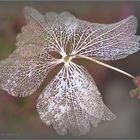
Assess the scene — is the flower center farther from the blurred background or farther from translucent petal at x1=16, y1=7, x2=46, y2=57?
the blurred background

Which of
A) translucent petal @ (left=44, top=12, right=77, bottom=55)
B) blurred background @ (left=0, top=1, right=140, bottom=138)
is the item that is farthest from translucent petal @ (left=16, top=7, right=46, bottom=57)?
blurred background @ (left=0, top=1, right=140, bottom=138)

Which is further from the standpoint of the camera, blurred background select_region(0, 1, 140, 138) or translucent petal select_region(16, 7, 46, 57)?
blurred background select_region(0, 1, 140, 138)

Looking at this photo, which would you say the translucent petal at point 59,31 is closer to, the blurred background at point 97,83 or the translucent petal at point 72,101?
the translucent petal at point 72,101

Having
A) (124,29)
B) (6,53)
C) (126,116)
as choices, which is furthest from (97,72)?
(124,29)

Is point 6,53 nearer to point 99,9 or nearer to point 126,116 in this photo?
point 99,9

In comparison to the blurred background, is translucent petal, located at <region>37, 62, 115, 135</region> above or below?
below
